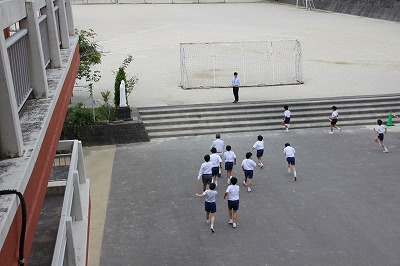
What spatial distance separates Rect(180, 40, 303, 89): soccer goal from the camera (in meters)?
24.1

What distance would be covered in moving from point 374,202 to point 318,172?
2340 millimetres

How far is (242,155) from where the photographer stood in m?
16.3

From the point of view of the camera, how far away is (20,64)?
6.40 metres

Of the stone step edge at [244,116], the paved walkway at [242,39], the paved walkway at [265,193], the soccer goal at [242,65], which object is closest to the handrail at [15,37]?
the paved walkway at [265,193]

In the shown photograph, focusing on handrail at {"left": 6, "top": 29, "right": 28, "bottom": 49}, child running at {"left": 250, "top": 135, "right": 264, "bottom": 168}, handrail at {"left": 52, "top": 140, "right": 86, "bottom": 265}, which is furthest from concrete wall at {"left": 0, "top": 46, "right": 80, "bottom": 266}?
child running at {"left": 250, "top": 135, "right": 264, "bottom": 168}

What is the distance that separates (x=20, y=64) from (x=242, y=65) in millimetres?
21744

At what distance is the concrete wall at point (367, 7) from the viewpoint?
42.8 meters

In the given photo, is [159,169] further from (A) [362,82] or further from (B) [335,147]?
(A) [362,82]

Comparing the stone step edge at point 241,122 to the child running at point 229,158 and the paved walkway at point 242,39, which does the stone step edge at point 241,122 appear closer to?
the paved walkway at point 242,39

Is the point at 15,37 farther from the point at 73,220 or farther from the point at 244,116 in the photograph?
the point at 244,116

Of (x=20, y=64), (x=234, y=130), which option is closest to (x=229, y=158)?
(x=234, y=130)

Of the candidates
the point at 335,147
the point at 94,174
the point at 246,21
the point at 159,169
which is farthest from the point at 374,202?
the point at 246,21

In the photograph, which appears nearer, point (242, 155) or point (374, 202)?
point (374, 202)

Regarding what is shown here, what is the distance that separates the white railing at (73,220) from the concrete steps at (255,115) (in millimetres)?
7460
